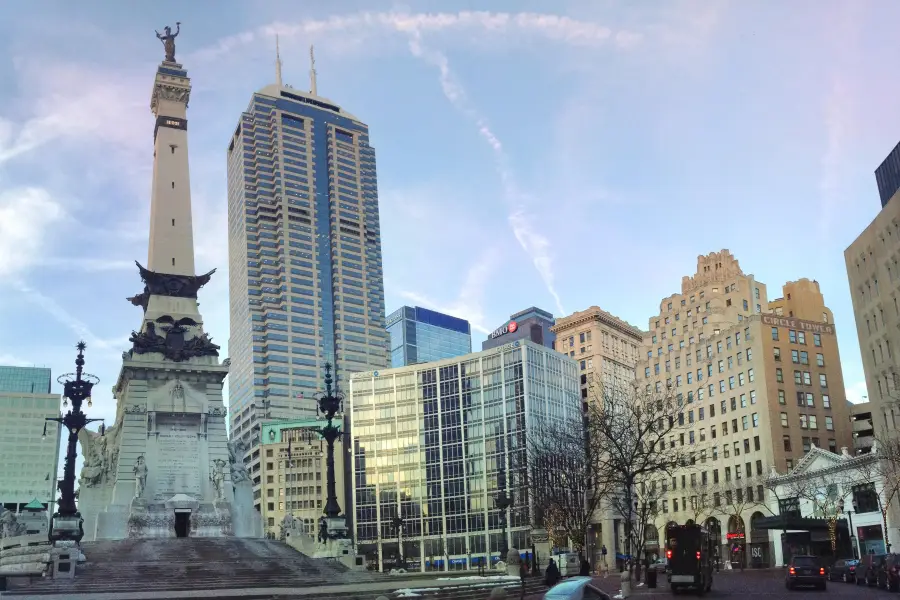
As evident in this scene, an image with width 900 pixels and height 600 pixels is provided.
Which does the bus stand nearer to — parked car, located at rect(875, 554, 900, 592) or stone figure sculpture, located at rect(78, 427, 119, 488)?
parked car, located at rect(875, 554, 900, 592)

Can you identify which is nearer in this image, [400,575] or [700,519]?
[400,575]

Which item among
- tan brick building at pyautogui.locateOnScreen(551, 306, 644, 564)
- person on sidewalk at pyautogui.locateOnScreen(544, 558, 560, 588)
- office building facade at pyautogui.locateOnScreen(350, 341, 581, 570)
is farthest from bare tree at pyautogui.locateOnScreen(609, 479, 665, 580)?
tan brick building at pyautogui.locateOnScreen(551, 306, 644, 564)

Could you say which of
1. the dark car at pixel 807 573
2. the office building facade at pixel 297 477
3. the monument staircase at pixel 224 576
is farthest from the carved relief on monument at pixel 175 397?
the office building facade at pixel 297 477

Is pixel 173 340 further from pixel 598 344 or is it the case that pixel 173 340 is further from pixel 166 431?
pixel 598 344

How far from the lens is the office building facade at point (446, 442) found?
123750 millimetres

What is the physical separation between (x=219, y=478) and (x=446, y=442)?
73.9 meters

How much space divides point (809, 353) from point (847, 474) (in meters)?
21.0

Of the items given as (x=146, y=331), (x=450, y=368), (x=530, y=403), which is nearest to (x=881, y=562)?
(x=146, y=331)

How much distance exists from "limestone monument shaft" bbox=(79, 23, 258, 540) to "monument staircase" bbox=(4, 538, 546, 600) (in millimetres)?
4858

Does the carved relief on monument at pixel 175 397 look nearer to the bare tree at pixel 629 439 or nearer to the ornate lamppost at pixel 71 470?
the ornate lamppost at pixel 71 470

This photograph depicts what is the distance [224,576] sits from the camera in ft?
136

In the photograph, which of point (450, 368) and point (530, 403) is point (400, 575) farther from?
point (450, 368)

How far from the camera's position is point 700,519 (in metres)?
90.2

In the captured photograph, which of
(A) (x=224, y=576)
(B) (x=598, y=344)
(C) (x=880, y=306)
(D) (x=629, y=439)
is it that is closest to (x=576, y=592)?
(A) (x=224, y=576)
